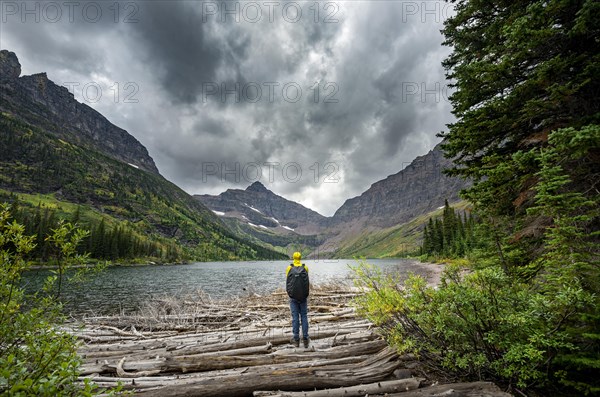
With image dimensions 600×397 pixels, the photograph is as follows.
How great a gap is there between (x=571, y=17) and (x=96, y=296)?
1741 inches

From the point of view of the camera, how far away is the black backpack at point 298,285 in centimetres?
926

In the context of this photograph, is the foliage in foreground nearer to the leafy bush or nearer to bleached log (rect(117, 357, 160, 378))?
bleached log (rect(117, 357, 160, 378))

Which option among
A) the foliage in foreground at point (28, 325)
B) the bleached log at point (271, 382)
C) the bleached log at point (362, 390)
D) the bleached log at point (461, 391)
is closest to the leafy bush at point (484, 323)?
the bleached log at point (461, 391)

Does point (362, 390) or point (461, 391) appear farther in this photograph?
point (362, 390)

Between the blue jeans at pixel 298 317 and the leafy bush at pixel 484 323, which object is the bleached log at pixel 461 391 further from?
the blue jeans at pixel 298 317

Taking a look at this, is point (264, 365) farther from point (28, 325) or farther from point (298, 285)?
point (28, 325)

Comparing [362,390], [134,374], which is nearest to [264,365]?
[362,390]

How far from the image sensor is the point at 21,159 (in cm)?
19988

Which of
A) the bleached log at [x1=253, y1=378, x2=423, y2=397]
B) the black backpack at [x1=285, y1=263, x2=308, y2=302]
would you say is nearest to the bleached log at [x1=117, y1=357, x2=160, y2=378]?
the bleached log at [x1=253, y1=378, x2=423, y2=397]

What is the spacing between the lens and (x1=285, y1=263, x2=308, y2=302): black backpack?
9258mm

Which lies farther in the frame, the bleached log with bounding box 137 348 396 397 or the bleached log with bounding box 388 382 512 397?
the bleached log with bounding box 137 348 396 397

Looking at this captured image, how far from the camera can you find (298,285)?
929 cm

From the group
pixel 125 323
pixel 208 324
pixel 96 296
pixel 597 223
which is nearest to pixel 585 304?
pixel 597 223

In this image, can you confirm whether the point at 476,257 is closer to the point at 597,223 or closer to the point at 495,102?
the point at 597,223
